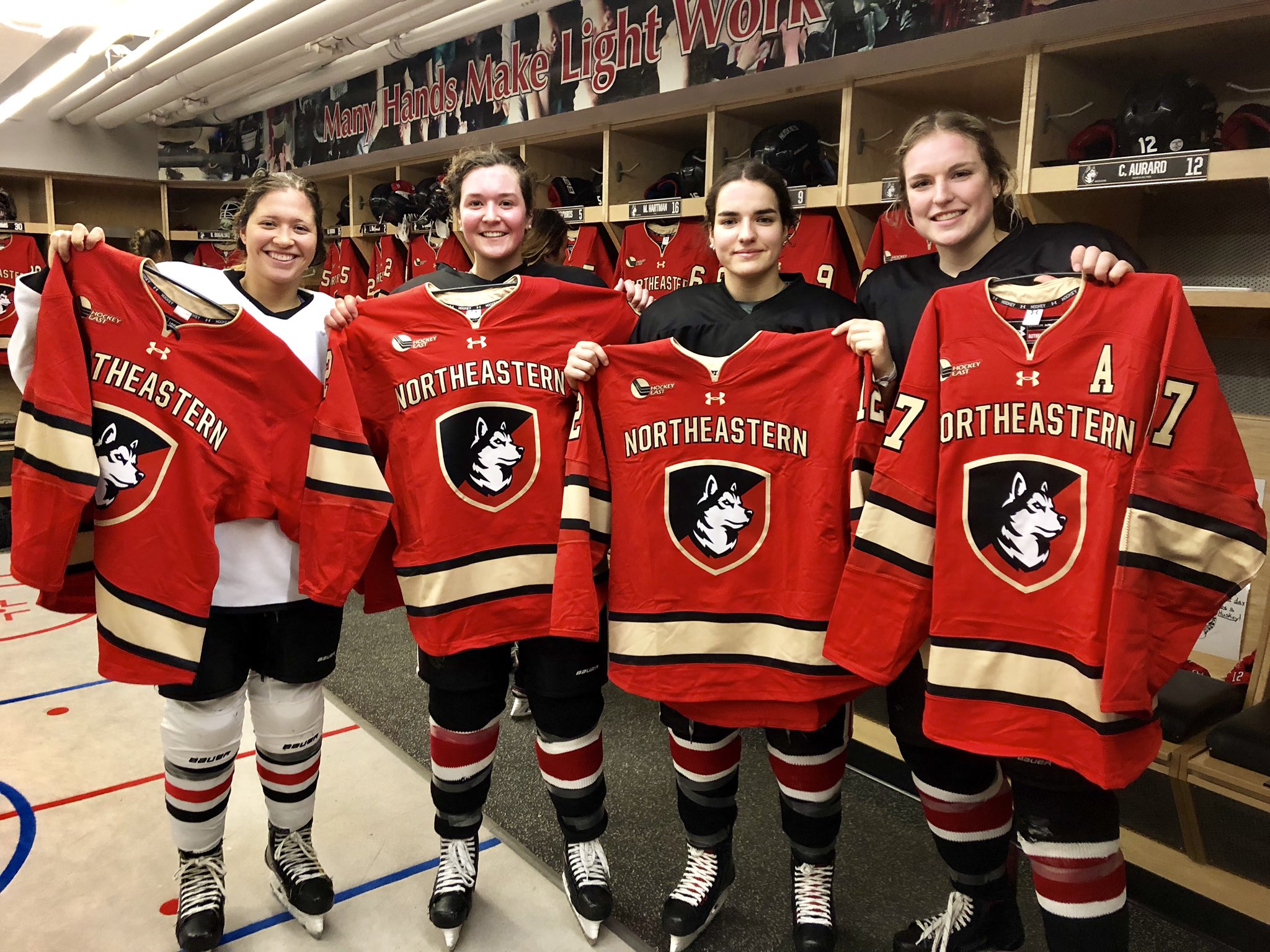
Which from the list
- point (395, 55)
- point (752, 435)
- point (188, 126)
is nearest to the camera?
point (752, 435)

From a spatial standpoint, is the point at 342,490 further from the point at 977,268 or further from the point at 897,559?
the point at 977,268

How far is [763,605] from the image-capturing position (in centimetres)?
173

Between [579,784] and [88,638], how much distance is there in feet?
9.74

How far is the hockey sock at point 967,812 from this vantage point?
1.67m

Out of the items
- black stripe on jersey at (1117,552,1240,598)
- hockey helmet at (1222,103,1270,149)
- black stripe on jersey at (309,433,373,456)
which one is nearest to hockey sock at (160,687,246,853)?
black stripe on jersey at (309,433,373,456)

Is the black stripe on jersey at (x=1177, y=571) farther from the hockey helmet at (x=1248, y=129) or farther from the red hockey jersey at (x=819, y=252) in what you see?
the red hockey jersey at (x=819, y=252)

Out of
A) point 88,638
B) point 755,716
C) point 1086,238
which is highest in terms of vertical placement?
point 1086,238

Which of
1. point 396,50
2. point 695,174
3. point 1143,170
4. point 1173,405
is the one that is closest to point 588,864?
point 1173,405

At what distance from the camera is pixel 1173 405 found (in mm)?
1314

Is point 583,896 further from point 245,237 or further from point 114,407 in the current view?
point 245,237

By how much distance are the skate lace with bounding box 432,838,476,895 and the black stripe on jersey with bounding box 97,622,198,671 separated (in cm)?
72

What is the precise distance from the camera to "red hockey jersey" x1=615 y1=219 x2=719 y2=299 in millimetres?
3600

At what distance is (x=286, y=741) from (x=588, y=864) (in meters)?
0.73

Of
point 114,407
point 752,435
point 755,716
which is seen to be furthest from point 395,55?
point 755,716
